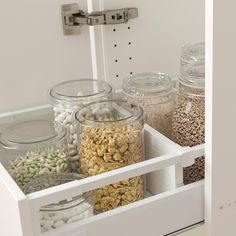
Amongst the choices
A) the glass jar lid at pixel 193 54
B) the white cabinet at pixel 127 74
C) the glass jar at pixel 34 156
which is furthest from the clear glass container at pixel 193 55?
the glass jar at pixel 34 156

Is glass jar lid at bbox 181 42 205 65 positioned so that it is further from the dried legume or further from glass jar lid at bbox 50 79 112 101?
the dried legume

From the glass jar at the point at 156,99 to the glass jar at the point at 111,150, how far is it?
2.4 inches

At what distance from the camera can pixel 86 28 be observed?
90 centimetres

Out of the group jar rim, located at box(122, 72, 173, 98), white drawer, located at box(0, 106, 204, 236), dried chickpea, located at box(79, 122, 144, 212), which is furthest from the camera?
jar rim, located at box(122, 72, 173, 98)

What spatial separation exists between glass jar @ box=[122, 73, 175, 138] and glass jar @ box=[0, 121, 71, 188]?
0.13 meters

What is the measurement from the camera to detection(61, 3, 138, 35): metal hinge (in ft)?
2.79

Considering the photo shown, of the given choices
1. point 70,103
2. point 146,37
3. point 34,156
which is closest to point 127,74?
point 146,37

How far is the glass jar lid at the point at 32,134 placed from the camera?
28.7 inches

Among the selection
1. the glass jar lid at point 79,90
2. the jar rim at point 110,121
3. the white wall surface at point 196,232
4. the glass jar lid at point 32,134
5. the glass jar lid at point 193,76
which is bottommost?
the white wall surface at point 196,232

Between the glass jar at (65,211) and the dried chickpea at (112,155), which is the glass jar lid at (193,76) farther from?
the glass jar at (65,211)

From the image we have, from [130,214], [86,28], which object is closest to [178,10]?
[86,28]

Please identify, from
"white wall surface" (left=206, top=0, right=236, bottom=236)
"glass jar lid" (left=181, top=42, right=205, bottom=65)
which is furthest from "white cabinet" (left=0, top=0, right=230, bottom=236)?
"glass jar lid" (left=181, top=42, right=205, bottom=65)

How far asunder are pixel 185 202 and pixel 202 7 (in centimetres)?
45

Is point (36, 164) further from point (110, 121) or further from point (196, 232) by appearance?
point (196, 232)
